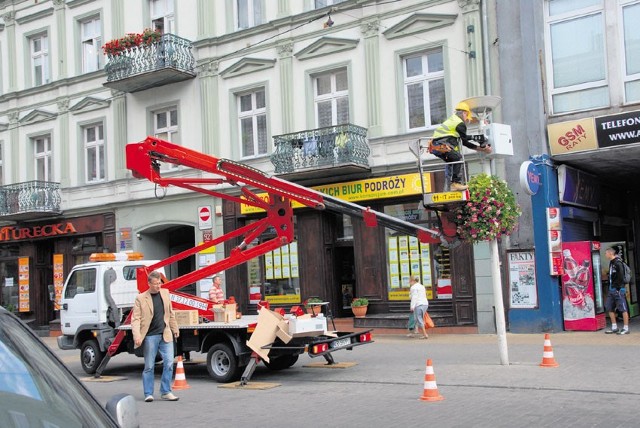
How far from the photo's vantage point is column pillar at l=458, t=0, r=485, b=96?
18297mm

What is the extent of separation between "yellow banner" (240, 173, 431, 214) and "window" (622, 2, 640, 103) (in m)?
5.20

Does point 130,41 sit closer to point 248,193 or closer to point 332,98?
point 332,98

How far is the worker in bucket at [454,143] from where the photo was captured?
1077cm

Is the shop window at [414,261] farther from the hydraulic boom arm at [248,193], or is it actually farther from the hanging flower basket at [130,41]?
the hanging flower basket at [130,41]

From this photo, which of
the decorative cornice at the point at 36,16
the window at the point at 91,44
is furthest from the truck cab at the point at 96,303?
the decorative cornice at the point at 36,16

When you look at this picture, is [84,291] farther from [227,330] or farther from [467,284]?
[467,284]

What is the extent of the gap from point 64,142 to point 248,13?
29.3 feet

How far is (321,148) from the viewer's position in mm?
19875

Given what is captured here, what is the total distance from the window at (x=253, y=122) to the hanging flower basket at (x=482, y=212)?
38.6 feet

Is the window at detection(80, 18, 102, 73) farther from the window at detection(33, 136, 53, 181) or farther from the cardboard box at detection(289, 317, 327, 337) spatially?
the cardboard box at detection(289, 317, 327, 337)

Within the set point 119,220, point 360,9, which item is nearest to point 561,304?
point 360,9

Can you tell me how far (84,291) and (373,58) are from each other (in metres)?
10.2

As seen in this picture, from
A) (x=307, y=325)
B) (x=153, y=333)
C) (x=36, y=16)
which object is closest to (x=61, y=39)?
(x=36, y=16)

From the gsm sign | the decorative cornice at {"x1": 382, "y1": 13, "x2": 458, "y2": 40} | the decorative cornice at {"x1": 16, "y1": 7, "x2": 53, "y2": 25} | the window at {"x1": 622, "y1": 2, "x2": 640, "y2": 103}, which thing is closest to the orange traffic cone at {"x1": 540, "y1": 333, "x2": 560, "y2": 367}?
the gsm sign
